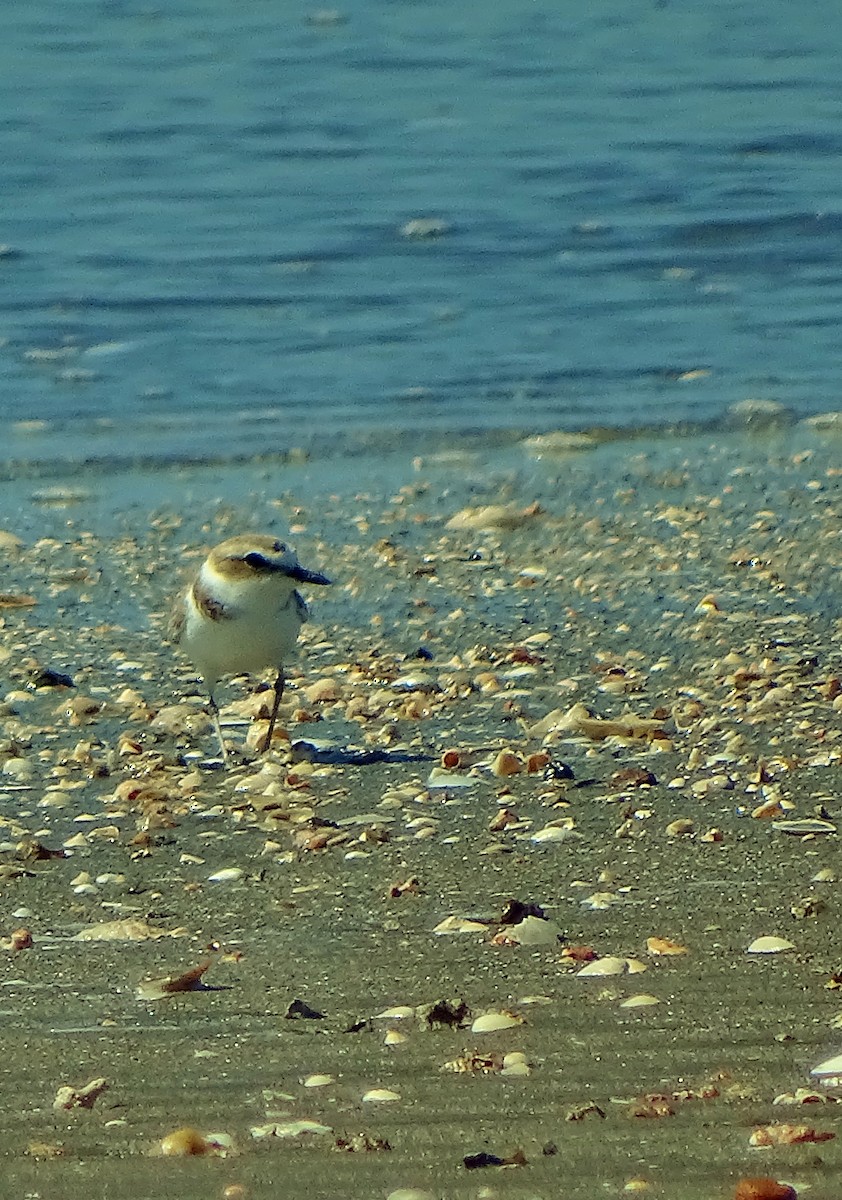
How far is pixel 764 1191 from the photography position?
9.20 ft

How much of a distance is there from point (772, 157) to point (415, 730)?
40.4 feet

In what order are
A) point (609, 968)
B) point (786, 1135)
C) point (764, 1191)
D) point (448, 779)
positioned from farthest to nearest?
point (448, 779)
point (609, 968)
point (786, 1135)
point (764, 1191)

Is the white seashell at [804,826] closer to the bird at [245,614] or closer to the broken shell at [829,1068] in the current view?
the broken shell at [829,1068]

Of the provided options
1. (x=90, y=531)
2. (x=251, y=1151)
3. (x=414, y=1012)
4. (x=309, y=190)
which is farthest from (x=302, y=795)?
(x=309, y=190)

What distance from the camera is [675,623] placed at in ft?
22.0

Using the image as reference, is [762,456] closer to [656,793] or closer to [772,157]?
[656,793]

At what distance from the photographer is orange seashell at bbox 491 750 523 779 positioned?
5.21 metres

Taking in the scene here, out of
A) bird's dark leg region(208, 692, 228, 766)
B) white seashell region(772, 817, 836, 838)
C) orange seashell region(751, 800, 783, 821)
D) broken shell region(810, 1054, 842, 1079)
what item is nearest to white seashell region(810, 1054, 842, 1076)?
broken shell region(810, 1054, 842, 1079)

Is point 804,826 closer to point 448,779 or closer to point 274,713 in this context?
point 448,779

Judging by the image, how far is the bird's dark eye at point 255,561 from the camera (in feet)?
19.3

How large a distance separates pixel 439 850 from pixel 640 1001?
1.10 meters

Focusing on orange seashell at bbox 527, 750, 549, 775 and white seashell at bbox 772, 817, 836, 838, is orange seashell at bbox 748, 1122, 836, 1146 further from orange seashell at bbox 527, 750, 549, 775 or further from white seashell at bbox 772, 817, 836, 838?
Result: orange seashell at bbox 527, 750, 549, 775

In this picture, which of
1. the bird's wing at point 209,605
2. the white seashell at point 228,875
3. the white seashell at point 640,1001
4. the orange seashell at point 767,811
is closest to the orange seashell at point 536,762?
the orange seashell at point 767,811

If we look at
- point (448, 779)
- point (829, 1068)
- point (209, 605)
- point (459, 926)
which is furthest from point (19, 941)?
point (209, 605)
